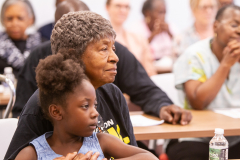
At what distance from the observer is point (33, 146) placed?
104cm

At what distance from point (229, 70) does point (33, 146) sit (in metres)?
1.67

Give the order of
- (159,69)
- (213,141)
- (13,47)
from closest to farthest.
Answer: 1. (213,141)
2. (13,47)
3. (159,69)

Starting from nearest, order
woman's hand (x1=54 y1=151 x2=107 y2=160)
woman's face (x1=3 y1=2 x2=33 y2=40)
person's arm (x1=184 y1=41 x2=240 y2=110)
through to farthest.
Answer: woman's hand (x1=54 y1=151 x2=107 y2=160) < person's arm (x1=184 y1=41 x2=240 y2=110) < woman's face (x1=3 y1=2 x2=33 y2=40)

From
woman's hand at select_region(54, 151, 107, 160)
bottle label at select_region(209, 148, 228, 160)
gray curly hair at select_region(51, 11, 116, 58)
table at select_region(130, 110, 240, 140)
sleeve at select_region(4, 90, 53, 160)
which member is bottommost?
table at select_region(130, 110, 240, 140)

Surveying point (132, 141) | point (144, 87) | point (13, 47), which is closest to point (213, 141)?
point (132, 141)

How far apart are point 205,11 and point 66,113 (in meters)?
4.14

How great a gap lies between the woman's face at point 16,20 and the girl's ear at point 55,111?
3252 millimetres

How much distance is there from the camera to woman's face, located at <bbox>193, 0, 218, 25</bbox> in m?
4.74

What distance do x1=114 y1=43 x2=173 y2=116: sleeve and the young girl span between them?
0.89 meters

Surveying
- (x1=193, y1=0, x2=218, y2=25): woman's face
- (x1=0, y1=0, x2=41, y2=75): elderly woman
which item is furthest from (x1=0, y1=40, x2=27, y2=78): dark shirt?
(x1=193, y1=0, x2=218, y2=25): woman's face

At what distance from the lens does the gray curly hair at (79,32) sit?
114 cm

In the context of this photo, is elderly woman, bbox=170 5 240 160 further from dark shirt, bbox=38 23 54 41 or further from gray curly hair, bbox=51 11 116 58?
dark shirt, bbox=38 23 54 41

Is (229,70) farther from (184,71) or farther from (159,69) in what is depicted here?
(159,69)

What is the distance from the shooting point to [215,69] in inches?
90.4
